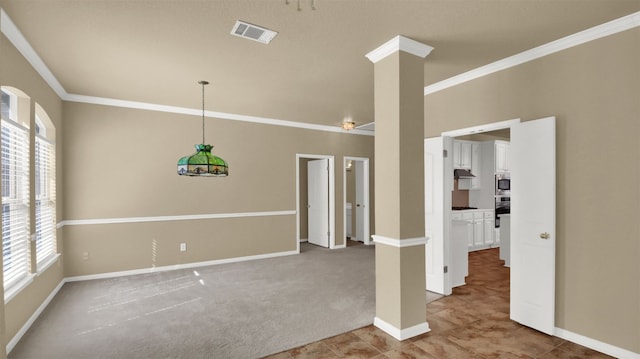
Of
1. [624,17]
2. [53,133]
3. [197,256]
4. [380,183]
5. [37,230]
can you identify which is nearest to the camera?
[624,17]

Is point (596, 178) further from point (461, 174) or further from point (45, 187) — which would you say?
point (45, 187)

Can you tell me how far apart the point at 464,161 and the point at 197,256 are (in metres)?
5.59

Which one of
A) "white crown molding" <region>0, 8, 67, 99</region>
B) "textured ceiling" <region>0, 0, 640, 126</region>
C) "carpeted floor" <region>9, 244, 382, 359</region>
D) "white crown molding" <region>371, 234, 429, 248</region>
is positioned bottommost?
"carpeted floor" <region>9, 244, 382, 359</region>

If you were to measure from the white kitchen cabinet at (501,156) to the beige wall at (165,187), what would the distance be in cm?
409

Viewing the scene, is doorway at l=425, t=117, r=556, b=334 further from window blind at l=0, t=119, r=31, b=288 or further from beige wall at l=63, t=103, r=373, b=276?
window blind at l=0, t=119, r=31, b=288

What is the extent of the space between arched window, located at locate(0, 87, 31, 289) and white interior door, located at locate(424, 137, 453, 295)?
4.32m

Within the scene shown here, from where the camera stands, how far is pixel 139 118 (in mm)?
5285

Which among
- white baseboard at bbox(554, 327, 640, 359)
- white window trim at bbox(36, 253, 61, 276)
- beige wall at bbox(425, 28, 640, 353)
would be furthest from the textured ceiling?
white baseboard at bbox(554, 327, 640, 359)

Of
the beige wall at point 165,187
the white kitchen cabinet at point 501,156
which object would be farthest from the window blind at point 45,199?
the white kitchen cabinet at point 501,156

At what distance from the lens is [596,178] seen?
9.27 feet

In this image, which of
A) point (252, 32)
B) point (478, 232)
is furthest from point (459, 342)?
point (478, 232)

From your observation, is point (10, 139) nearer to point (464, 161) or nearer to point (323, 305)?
point (323, 305)

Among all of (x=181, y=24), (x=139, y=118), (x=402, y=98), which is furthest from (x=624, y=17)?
(x=139, y=118)

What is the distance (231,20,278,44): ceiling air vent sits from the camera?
277cm
